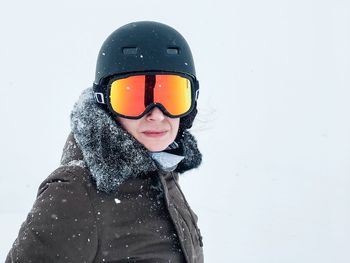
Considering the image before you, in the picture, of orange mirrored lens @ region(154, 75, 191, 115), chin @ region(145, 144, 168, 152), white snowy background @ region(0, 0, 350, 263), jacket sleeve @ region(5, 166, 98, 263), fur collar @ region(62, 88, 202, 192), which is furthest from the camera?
white snowy background @ region(0, 0, 350, 263)

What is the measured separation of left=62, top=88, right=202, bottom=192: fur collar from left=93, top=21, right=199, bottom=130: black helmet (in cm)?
20

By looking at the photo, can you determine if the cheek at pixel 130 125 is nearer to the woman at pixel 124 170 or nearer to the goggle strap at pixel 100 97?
the woman at pixel 124 170

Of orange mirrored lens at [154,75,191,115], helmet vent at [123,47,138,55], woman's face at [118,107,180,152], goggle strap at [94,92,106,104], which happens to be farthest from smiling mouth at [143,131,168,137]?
helmet vent at [123,47,138,55]

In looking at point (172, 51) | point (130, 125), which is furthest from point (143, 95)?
point (172, 51)

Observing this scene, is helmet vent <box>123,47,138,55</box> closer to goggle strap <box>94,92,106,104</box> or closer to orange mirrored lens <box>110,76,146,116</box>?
orange mirrored lens <box>110,76,146,116</box>

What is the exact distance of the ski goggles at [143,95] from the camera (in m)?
1.99

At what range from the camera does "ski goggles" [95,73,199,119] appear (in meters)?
1.99

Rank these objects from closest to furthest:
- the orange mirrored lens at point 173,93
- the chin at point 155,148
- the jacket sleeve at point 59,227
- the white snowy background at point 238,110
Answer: the jacket sleeve at point 59,227 → the chin at point 155,148 → the orange mirrored lens at point 173,93 → the white snowy background at point 238,110

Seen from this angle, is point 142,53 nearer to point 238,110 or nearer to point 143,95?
point 143,95

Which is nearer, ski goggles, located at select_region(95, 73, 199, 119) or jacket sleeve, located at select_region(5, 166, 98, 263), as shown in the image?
jacket sleeve, located at select_region(5, 166, 98, 263)

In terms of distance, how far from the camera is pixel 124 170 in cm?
178

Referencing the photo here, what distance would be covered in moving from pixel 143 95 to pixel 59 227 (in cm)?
69

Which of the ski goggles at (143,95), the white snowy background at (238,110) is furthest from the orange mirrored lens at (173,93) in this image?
the white snowy background at (238,110)

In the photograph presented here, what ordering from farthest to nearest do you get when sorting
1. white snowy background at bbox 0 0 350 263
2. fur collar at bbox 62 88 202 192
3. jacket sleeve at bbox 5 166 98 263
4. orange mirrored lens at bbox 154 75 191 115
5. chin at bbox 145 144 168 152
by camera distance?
1. white snowy background at bbox 0 0 350 263
2. orange mirrored lens at bbox 154 75 191 115
3. chin at bbox 145 144 168 152
4. fur collar at bbox 62 88 202 192
5. jacket sleeve at bbox 5 166 98 263
